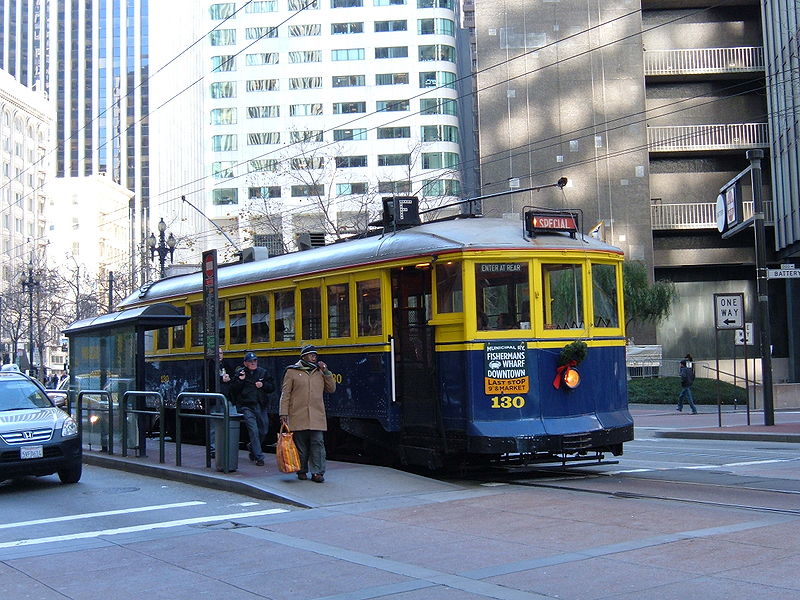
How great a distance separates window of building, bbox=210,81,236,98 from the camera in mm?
77625

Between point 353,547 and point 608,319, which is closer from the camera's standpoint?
point 353,547

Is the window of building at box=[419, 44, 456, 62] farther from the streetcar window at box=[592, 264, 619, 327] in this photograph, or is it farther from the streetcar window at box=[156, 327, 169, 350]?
the streetcar window at box=[592, 264, 619, 327]

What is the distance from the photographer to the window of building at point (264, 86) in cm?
7725

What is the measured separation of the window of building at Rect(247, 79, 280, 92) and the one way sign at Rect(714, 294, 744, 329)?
58.4 m

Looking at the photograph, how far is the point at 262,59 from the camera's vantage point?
77.6m

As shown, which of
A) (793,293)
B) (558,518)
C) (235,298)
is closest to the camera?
(558,518)

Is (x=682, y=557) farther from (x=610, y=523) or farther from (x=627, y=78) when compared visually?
(x=627, y=78)

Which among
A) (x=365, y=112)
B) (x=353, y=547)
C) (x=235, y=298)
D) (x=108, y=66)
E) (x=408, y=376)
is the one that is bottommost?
(x=353, y=547)

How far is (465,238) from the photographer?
12.8 meters

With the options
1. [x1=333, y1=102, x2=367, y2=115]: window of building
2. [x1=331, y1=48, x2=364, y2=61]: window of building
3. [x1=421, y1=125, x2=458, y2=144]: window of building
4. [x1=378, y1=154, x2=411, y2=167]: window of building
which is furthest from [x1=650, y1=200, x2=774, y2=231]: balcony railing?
[x1=331, y1=48, x2=364, y2=61]: window of building

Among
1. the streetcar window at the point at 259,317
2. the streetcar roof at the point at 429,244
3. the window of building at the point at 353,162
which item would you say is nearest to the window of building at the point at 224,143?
the window of building at the point at 353,162

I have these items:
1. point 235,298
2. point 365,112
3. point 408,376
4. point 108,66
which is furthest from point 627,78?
point 108,66

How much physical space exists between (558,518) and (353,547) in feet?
7.25

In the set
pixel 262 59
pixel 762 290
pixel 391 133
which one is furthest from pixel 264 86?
pixel 762 290
